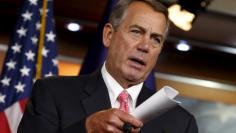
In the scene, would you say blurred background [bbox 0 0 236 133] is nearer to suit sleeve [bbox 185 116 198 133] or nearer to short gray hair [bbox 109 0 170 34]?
short gray hair [bbox 109 0 170 34]

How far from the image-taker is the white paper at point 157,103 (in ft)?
3.64

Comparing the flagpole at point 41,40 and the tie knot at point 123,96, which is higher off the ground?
the tie knot at point 123,96

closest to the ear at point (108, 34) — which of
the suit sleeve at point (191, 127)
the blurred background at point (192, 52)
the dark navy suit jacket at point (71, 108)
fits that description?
the dark navy suit jacket at point (71, 108)

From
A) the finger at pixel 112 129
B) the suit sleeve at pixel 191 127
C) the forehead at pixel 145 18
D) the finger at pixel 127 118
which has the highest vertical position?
the forehead at pixel 145 18

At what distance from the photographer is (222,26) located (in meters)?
5.10

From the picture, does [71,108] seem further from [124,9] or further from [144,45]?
[124,9]

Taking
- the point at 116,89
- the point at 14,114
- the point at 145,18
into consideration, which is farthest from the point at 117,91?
the point at 14,114

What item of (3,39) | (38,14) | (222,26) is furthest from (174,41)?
(38,14)

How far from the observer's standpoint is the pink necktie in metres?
1.40

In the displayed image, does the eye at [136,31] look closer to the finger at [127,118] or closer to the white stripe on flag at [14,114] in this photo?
the finger at [127,118]

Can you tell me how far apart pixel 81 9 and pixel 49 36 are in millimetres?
1769

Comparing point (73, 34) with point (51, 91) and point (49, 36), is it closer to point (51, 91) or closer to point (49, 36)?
point (49, 36)

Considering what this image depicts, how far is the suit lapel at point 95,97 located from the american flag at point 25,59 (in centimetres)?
151

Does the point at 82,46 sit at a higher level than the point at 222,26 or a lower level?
lower
